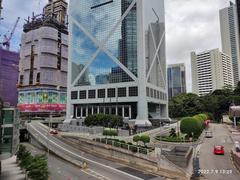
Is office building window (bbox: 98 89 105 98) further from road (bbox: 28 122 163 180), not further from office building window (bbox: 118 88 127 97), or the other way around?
road (bbox: 28 122 163 180)

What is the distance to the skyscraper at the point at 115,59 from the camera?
92562mm

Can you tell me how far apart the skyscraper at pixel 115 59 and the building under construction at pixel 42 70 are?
3484 cm

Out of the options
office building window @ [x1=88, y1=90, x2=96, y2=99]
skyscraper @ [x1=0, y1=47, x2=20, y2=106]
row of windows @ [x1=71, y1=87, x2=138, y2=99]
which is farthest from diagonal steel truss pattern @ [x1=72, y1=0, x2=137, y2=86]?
skyscraper @ [x1=0, y1=47, x2=20, y2=106]

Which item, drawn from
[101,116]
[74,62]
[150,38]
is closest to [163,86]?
[150,38]

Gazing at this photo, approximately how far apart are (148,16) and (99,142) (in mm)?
73333

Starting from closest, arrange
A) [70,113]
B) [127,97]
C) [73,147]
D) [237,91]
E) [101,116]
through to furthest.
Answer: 1. [73,147]
2. [101,116]
3. [127,97]
4. [70,113]
5. [237,91]

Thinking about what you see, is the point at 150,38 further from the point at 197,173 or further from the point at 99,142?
the point at 197,173

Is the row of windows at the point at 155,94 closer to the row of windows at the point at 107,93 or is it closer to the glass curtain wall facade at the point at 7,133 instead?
the row of windows at the point at 107,93

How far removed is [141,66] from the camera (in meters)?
90.4

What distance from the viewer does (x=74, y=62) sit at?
363 ft

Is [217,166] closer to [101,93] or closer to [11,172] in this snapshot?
[11,172]

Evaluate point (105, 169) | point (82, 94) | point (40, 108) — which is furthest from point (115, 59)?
point (105, 169)

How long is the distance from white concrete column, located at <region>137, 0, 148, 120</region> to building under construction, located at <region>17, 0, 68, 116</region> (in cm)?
6853

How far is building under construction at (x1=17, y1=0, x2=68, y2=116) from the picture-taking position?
449 feet
